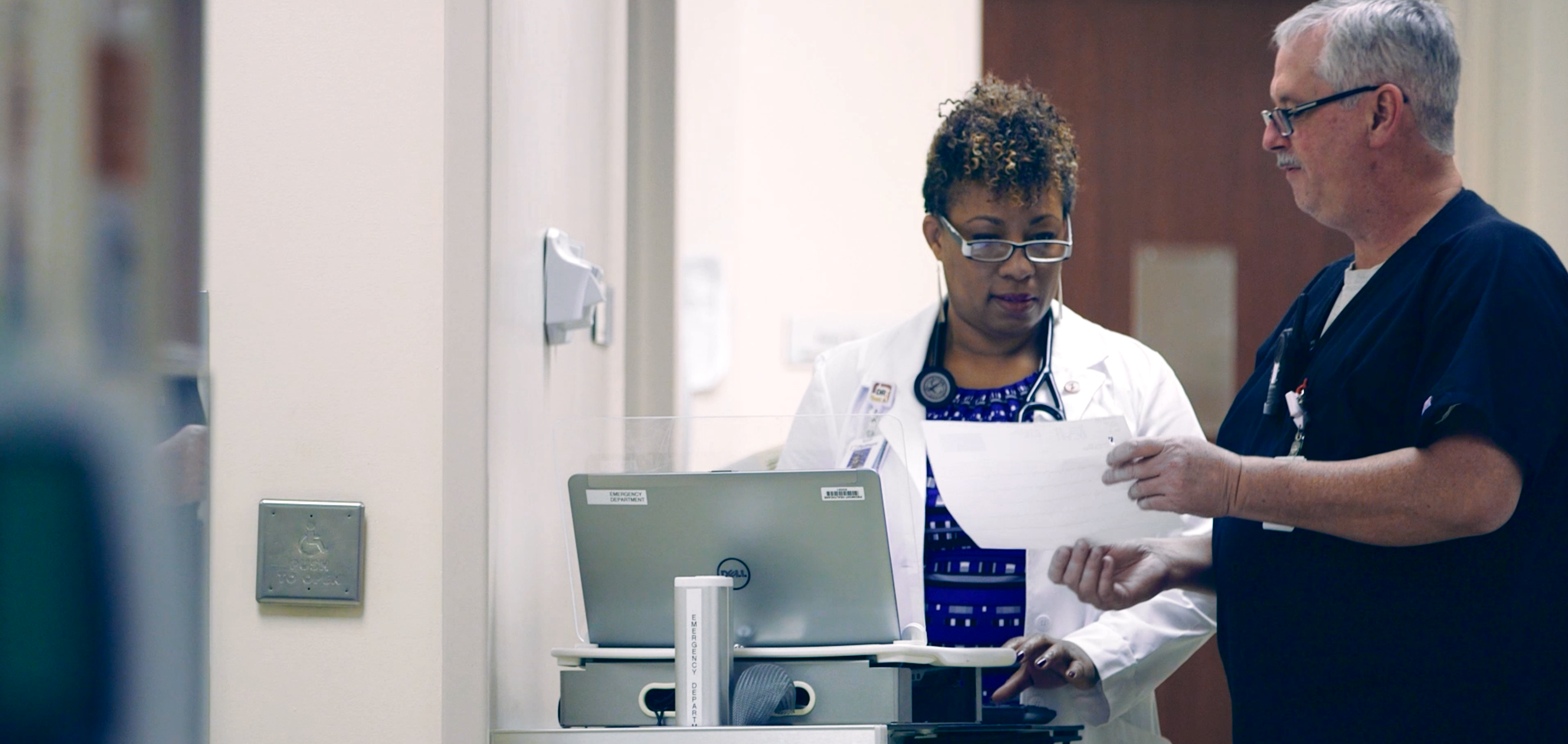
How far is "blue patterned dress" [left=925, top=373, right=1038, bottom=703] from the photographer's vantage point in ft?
5.71

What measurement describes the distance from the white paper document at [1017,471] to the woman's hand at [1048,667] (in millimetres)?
227

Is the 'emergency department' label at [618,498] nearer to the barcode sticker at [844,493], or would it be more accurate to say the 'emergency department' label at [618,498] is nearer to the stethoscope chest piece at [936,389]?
the barcode sticker at [844,493]

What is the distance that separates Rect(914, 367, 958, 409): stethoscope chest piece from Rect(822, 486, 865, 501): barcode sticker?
0.63 m

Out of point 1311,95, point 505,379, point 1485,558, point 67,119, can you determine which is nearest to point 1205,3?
point 1311,95

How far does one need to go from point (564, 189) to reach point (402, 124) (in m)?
0.70

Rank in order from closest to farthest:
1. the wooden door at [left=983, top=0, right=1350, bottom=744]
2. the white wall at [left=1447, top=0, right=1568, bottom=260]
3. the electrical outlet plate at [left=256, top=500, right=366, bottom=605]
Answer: the electrical outlet plate at [left=256, top=500, right=366, bottom=605] < the white wall at [left=1447, top=0, right=1568, bottom=260] < the wooden door at [left=983, top=0, right=1350, bottom=744]

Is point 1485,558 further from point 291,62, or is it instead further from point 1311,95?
point 291,62

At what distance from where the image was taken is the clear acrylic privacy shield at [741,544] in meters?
1.30

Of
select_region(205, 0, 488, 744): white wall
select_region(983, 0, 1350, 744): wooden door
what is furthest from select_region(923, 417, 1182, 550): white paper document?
select_region(983, 0, 1350, 744): wooden door

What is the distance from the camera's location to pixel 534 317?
1718mm

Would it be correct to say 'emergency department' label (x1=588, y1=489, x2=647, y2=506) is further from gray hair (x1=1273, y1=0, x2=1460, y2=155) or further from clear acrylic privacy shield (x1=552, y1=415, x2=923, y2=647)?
gray hair (x1=1273, y1=0, x2=1460, y2=155)

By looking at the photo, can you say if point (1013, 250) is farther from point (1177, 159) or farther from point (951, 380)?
point (1177, 159)

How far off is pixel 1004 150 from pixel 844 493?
770mm

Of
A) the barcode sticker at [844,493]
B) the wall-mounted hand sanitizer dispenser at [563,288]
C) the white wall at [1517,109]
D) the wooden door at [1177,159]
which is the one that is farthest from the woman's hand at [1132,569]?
the wooden door at [1177,159]
